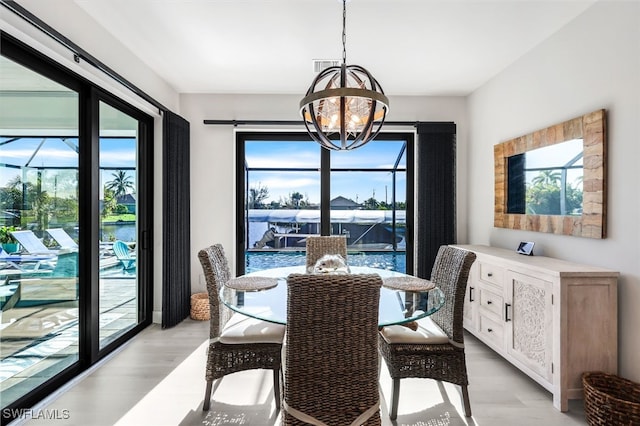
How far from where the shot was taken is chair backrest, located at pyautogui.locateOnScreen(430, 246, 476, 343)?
1.96 metres

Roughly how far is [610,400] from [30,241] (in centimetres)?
347

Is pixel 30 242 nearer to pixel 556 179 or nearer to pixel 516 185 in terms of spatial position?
pixel 556 179

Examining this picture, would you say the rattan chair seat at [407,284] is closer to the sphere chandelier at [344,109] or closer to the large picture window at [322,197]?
the sphere chandelier at [344,109]

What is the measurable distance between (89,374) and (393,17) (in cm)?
348

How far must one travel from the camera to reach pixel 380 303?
76.9 inches

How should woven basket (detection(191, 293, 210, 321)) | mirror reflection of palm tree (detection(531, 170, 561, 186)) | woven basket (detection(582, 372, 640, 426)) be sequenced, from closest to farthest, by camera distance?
woven basket (detection(582, 372, 640, 426)), mirror reflection of palm tree (detection(531, 170, 561, 186)), woven basket (detection(191, 293, 210, 321))

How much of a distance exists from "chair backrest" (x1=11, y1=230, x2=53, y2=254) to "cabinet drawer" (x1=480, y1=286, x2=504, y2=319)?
335 centimetres

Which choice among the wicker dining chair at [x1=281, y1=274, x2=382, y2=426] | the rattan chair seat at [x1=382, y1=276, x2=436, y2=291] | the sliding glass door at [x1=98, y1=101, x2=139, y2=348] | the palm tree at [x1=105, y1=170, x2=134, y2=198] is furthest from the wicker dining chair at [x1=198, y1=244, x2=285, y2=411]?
the palm tree at [x1=105, y1=170, x2=134, y2=198]

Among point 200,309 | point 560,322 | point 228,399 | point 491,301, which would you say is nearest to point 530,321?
point 560,322

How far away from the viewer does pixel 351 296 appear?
4.34 ft

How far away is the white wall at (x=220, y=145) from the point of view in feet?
13.1

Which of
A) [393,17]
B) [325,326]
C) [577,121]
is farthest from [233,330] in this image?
[577,121]

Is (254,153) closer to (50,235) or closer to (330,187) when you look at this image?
(330,187)

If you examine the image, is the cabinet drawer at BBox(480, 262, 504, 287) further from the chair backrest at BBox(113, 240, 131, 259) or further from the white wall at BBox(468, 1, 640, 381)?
the chair backrest at BBox(113, 240, 131, 259)
